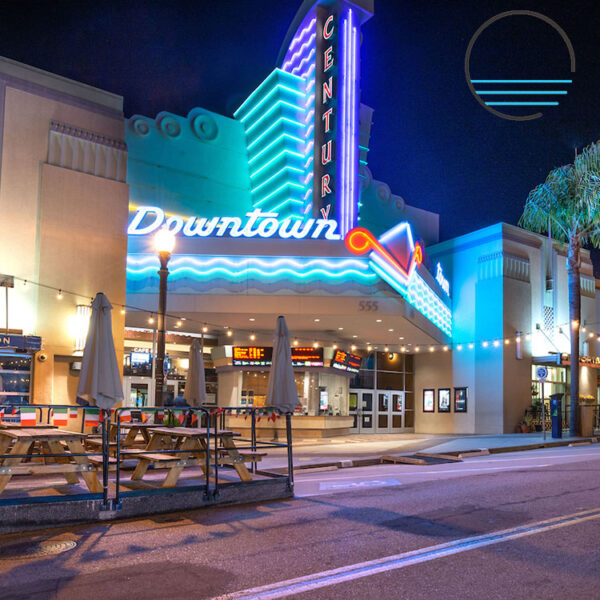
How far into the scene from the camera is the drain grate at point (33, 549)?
21.0ft

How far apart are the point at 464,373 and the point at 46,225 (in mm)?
20815

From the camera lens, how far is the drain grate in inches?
252

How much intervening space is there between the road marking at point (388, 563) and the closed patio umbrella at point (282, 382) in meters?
4.17

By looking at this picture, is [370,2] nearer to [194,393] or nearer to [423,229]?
[423,229]

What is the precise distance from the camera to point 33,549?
663 centimetres

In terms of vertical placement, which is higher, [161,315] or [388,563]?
[161,315]

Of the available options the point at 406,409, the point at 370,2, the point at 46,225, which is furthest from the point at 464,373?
the point at 46,225

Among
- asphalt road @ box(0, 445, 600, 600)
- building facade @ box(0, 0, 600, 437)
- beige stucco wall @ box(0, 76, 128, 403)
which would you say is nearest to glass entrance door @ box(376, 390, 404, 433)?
building facade @ box(0, 0, 600, 437)

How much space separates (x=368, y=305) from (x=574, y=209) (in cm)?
1292

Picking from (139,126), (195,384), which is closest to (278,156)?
(139,126)

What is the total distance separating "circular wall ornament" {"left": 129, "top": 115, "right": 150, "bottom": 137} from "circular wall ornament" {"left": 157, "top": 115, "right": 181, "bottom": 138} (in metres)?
0.57

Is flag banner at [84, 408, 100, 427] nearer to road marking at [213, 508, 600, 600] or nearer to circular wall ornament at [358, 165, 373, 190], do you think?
road marking at [213, 508, 600, 600]

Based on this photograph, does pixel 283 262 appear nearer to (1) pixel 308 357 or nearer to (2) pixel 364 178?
(1) pixel 308 357

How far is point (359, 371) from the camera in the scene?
30672mm
